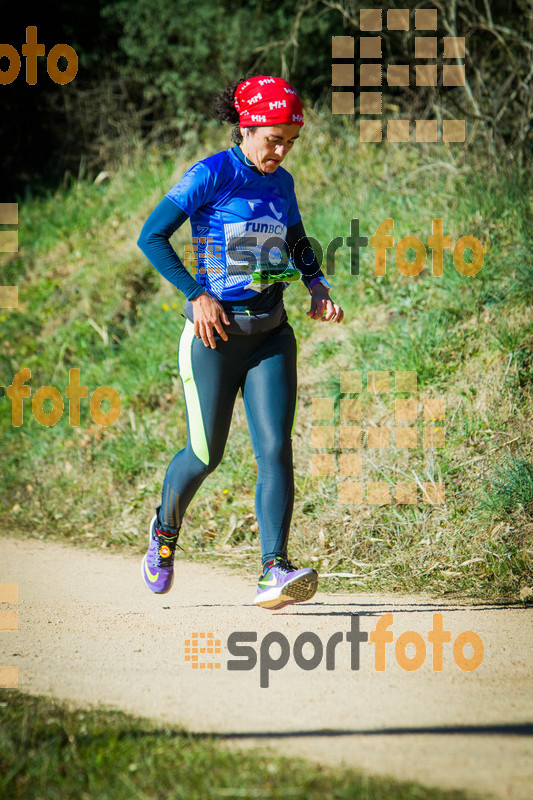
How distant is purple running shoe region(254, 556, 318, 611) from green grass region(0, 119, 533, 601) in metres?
1.20

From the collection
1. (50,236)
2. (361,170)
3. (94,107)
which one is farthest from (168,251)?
(94,107)

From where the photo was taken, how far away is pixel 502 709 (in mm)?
2867

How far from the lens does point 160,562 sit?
4090 millimetres

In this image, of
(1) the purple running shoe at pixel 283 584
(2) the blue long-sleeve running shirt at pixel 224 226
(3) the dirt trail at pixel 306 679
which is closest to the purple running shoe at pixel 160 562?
(3) the dirt trail at pixel 306 679

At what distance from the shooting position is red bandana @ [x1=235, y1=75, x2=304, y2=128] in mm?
3711

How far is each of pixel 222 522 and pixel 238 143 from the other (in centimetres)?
280

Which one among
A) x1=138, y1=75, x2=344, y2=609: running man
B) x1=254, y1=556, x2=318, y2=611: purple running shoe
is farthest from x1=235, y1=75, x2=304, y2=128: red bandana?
x1=254, y1=556, x2=318, y2=611: purple running shoe

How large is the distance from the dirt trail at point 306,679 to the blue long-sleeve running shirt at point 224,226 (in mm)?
1532

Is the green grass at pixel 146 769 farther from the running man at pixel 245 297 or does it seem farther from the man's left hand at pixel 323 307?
the man's left hand at pixel 323 307

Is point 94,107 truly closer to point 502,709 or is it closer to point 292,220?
point 292,220

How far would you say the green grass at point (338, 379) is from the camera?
16.3 ft

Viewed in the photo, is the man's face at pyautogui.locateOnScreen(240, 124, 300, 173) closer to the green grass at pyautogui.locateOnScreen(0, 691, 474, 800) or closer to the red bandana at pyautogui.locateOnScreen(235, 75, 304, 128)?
the red bandana at pyautogui.locateOnScreen(235, 75, 304, 128)

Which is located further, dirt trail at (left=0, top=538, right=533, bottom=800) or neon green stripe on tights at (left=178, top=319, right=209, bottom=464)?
neon green stripe on tights at (left=178, top=319, right=209, bottom=464)

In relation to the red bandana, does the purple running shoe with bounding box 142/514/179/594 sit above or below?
below
